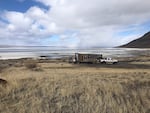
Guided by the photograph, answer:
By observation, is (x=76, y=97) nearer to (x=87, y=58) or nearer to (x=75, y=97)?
(x=75, y=97)

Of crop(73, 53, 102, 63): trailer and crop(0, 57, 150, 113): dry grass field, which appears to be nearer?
crop(0, 57, 150, 113): dry grass field

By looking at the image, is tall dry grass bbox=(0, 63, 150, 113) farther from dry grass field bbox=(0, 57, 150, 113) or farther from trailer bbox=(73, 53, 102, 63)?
trailer bbox=(73, 53, 102, 63)

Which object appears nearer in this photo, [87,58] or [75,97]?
[75,97]

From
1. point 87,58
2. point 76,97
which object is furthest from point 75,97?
point 87,58

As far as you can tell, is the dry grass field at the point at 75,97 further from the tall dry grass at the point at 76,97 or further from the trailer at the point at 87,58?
the trailer at the point at 87,58

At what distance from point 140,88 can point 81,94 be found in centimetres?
407

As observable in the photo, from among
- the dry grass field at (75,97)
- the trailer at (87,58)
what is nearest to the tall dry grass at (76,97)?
the dry grass field at (75,97)

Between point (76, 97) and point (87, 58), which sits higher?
point (87, 58)

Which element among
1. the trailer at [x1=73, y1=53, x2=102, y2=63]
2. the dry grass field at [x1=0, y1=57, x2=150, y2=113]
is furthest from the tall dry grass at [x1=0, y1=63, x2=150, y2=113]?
the trailer at [x1=73, y1=53, x2=102, y2=63]

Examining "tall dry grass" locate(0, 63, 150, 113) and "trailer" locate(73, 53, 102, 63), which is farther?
"trailer" locate(73, 53, 102, 63)

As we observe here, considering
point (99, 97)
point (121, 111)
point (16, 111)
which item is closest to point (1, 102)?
point (16, 111)

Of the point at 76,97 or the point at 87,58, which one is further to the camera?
the point at 87,58

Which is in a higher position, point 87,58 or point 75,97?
point 87,58

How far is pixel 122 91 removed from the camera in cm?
1602
